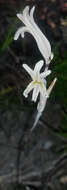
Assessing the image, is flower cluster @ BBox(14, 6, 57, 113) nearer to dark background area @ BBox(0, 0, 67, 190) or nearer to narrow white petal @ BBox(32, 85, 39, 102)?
narrow white petal @ BBox(32, 85, 39, 102)

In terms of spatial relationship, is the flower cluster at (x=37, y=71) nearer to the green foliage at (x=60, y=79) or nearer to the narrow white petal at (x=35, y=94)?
the narrow white petal at (x=35, y=94)

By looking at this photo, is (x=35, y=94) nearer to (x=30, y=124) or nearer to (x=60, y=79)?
(x=60, y=79)

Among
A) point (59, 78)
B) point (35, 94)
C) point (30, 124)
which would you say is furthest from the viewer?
point (30, 124)

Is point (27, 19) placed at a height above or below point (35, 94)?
above

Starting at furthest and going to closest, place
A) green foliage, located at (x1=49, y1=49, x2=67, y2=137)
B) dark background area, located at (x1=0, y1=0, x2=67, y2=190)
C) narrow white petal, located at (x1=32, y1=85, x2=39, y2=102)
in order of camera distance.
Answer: dark background area, located at (x1=0, y1=0, x2=67, y2=190) → green foliage, located at (x1=49, y1=49, x2=67, y2=137) → narrow white petal, located at (x1=32, y1=85, x2=39, y2=102)

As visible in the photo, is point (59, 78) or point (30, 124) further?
point (30, 124)

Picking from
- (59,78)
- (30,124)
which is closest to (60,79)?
(59,78)

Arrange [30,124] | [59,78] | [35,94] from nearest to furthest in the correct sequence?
[35,94] → [59,78] → [30,124]

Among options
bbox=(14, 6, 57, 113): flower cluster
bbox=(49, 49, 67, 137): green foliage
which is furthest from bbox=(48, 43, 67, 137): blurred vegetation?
bbox=(14, 6, 57, 113): flower cluster

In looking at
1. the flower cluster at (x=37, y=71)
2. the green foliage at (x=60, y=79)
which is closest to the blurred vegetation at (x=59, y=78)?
the green foliage at (x=60, y=79)
